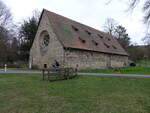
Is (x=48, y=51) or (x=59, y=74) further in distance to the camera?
(x=48, y=51)

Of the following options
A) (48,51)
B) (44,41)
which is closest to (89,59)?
(48,51)

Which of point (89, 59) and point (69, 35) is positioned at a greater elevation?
point (69, 35)

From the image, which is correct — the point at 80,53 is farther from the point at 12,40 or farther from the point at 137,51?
the point at 137,51

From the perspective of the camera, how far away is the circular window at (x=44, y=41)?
26.7 metres

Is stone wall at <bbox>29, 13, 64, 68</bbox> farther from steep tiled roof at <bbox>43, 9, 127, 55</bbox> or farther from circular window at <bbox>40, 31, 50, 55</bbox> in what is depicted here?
steep tiled roof at <bbox>43, 9, 127, 55</bbox>

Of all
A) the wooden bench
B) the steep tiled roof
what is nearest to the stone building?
the steep tiled roof

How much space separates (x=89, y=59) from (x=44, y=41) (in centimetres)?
853

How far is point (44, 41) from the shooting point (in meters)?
27.4

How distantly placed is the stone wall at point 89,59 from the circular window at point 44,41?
487 centimetres

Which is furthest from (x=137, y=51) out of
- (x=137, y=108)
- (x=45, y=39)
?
(x=137, y=108)

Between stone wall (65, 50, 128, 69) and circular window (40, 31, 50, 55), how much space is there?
4.87 metres

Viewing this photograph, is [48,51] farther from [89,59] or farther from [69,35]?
[89,59]

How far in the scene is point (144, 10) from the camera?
12.7 meters

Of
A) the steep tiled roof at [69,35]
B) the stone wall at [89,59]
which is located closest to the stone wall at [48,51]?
the steep tiled roof at [69,35]
